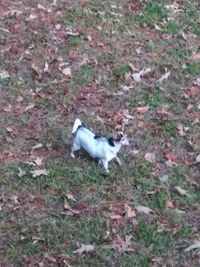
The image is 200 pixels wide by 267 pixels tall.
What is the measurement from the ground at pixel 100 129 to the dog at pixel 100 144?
4.8 inches

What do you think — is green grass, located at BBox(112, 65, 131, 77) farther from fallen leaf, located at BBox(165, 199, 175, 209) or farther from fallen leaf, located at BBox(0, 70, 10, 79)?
fallen leaf, located at BBox(165, 199, 175, 209)

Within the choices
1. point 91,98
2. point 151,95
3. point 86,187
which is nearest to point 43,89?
point 91,98

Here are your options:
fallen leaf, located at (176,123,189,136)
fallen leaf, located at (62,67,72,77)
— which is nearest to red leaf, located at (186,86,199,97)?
fallen leaf, located at (176,123,189,136)

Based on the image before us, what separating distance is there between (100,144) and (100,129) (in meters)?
0.73

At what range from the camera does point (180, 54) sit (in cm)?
767

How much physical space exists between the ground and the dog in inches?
4.8

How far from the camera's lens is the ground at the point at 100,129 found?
4.89m

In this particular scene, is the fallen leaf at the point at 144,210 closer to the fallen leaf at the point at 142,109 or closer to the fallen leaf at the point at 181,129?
the fallen leaf at the point at 181,129

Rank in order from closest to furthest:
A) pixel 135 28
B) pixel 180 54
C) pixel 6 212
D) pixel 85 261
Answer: pixel 85 261 < pixel 6 212 < pixel 180 54 < pixel 135 28

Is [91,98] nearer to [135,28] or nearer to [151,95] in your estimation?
[151,95]

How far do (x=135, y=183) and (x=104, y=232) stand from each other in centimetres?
68

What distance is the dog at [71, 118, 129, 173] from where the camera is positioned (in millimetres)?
5391

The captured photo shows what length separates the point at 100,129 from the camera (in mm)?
6152

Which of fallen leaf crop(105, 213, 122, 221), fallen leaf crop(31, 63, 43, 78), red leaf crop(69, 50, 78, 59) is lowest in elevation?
fallen leaf crop(31, 63, 43, 78)
